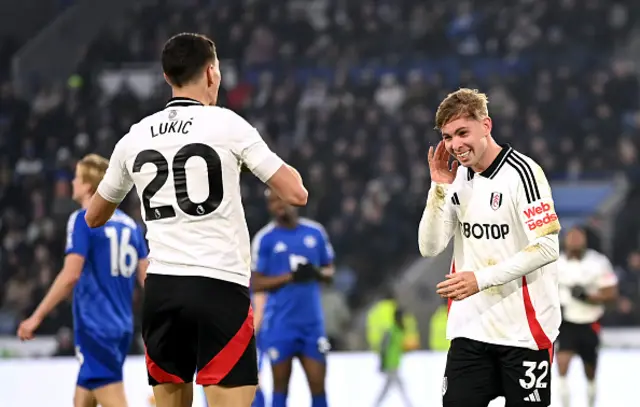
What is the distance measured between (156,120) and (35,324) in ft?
7.83

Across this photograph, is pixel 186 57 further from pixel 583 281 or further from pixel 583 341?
pixel 583 341

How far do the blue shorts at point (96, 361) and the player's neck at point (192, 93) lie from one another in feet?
8.89

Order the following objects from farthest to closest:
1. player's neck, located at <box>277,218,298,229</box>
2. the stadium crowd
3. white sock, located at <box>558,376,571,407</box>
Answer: the stadium crowd → white sock, located at <box>558,376,571,407</box> → player's neck, located at <box>277,218,298,229</box>

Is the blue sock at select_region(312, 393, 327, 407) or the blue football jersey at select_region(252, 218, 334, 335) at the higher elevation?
the blue football jersey at select_region(252, 218, 334, 335)

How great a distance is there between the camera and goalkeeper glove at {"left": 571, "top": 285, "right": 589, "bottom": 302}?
35.0 feet

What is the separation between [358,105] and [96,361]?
1551 cm

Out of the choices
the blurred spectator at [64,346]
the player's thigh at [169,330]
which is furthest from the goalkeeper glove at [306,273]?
the blurred spectator at [64,346]

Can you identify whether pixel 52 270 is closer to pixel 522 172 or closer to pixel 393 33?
pixel 393 33

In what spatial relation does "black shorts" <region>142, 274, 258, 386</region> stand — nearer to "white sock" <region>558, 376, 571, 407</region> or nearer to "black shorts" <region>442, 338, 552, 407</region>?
"black shorts" <region>442, 338, 552, 407</region>

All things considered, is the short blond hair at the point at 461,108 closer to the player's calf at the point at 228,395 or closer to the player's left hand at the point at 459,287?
the player's left hand at the point at 459,287

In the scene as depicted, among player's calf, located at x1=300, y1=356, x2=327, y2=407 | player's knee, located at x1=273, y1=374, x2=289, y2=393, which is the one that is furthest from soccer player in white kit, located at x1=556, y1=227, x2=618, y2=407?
player's knee, located at x1=273, y1=374, x2=289, y2=393

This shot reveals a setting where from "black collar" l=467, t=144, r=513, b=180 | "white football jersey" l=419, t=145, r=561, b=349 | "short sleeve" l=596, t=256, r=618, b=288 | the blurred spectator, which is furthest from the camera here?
the blurred spectator

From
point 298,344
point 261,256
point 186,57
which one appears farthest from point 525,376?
point 261,256

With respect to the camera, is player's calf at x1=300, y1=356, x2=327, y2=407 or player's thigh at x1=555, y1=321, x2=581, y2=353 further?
player's thigh at x1=555, y1=321, x2=581, y2=353
